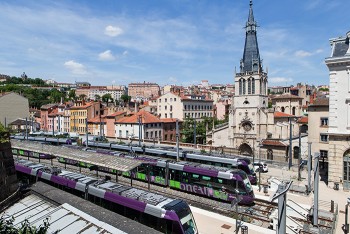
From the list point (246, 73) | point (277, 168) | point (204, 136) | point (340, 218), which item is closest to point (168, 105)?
point (204, 136)

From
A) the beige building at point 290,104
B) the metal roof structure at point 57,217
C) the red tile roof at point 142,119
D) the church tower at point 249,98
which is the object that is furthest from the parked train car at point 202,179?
the beige building at point 290,104

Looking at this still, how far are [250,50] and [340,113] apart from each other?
29.2 meters

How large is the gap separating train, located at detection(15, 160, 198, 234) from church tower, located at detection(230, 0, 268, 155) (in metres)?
36.8

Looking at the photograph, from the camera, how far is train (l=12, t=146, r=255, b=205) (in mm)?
20125

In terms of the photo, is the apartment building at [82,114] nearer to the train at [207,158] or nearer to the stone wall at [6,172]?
the train at [207,158]

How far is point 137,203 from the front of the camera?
14.4 meters

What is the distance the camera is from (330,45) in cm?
2727

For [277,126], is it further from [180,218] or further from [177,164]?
[180,218]

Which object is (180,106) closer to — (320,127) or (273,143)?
(273,143)

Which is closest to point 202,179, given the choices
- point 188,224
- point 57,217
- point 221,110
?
point 188,224

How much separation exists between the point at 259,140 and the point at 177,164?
95.9ft

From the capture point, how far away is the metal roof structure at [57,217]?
31.5 ft

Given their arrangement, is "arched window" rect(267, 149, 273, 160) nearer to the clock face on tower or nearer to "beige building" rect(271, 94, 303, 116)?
the clock face on tower

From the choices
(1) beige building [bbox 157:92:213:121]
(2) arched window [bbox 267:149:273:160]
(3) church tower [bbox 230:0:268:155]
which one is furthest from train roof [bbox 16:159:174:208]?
(1) beige building [bbox 157:92:213:121]
